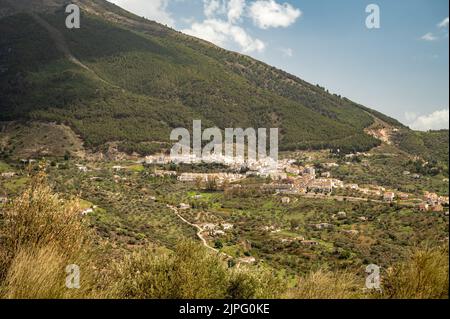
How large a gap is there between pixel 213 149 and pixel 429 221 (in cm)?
7902

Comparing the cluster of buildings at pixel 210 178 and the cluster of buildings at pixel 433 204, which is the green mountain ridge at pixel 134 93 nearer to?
the cluster of buildings at pixel 210 178

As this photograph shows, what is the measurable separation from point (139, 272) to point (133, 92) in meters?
148

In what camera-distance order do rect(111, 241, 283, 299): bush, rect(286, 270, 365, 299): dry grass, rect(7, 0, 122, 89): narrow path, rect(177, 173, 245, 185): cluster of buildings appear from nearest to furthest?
rect(286, 270, 365, 299): dry grass → rect(111, 241, 283, 299): bush → rect(177, 173, 245, 185): cluster of buildings → rect(7, 0, 122, 89): narrow path

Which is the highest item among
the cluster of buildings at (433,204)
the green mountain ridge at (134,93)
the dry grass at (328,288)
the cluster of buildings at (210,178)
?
the green mountain ridge at (134,93)

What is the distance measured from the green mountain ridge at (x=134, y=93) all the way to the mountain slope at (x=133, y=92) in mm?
331

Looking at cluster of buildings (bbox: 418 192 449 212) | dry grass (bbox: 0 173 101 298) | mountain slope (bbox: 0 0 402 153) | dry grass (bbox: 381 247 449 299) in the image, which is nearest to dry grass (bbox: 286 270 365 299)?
dry grass (bbox: 381 247 449 299)

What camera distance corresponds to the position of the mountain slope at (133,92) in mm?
118500

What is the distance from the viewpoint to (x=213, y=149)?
408 feet

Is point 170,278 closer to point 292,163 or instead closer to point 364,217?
point 364,217

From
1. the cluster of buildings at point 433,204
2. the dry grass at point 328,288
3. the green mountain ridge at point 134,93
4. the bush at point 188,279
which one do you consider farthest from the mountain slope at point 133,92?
the dry grass at point 328,288

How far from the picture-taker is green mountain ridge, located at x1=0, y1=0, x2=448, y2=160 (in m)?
118

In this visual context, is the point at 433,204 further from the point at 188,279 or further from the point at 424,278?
the point at 188,279

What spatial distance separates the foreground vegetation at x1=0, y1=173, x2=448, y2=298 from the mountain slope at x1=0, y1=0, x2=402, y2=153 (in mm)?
94699

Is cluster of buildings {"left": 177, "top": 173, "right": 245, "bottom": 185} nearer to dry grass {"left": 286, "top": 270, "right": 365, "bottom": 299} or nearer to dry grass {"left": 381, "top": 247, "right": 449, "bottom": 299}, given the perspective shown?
dry grass {"left": 381, "top": 247, "right": 449, "bottom": 299}
